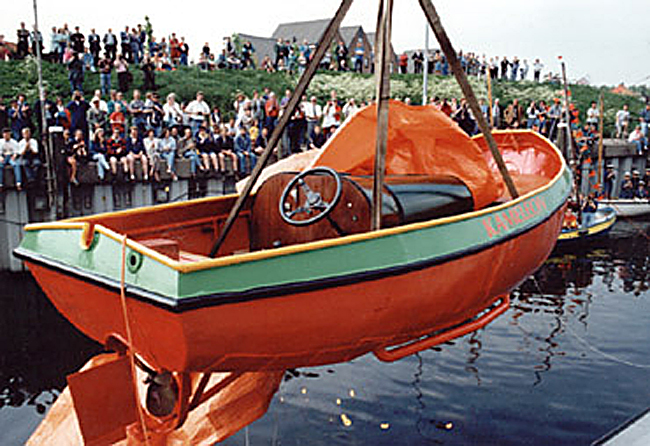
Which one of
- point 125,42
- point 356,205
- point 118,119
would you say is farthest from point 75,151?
point 356,205

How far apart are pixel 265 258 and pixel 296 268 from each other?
0.21m

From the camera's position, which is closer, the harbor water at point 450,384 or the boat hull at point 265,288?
the boat hull at point 265,288

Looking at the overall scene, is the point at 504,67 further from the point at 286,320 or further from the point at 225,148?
the point at 286,320

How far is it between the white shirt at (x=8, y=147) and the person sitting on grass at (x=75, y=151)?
39.5 inches

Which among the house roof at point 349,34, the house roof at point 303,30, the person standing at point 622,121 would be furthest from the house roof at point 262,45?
the person standing at point 622,121

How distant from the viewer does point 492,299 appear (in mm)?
→ 5527

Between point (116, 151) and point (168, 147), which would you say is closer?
point (116, 151)

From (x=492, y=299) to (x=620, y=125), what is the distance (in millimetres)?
26728

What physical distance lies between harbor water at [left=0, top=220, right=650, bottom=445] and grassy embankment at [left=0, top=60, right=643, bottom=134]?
8.76 m

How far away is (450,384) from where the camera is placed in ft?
32.9

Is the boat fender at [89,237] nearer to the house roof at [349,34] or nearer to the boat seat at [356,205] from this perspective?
the boat seat at [356,205]

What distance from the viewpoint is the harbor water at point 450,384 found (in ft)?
28.1

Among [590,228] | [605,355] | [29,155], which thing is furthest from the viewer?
[590,228]

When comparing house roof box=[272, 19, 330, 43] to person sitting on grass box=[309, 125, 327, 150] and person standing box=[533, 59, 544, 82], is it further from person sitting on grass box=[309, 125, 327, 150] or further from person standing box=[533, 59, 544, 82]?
person sitting on grass box=[309, 125, 327, 150]
